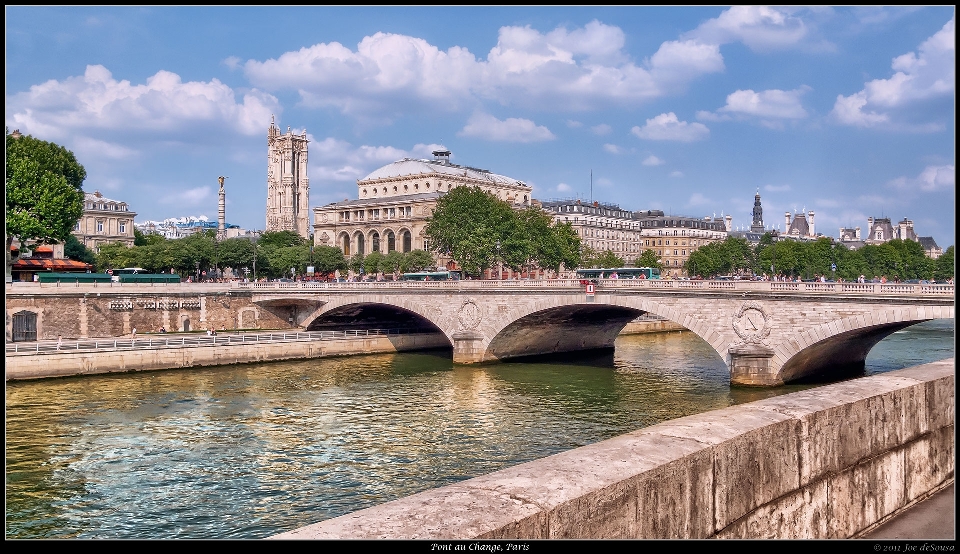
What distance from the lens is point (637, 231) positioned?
174625 mm

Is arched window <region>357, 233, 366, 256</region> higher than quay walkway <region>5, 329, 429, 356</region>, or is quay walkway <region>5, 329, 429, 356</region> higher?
arched window <region>357, 233, 366, 256</region>

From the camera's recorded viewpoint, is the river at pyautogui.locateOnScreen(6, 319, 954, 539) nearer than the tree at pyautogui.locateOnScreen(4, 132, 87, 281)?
Yes

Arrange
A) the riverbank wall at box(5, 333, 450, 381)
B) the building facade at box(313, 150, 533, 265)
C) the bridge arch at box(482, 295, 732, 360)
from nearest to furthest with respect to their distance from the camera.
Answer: the riverbank wall at box(5, 333, 450, 381) < the bridge arch at box(482, 295, 732, 360) < the building facade at box(313, 150, 533, 265)

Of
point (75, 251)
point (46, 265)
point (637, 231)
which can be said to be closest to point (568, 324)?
point (46, 265)

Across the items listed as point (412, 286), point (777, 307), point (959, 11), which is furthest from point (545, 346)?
point (959, 11)

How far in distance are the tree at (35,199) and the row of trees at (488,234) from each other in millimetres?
38384

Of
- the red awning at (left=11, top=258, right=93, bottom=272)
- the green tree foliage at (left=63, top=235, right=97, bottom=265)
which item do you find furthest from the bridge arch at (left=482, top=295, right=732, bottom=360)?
the green tree foliage at (left=63, top=235, right=97, bottom=265)

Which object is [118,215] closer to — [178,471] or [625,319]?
[625,319]

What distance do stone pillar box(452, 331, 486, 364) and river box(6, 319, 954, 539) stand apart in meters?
1.65

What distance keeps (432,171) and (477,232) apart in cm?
5347

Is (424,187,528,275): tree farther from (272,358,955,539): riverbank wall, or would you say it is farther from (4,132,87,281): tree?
(272,358,955,539): riverbank wall

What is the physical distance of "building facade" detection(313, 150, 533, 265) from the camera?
131750 mm

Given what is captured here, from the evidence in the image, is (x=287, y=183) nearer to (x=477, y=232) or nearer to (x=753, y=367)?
(x=477, y=232)

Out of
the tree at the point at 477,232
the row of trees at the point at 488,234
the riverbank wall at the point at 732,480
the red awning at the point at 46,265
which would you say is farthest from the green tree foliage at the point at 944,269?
the riverbank wall at the point at 732,480
